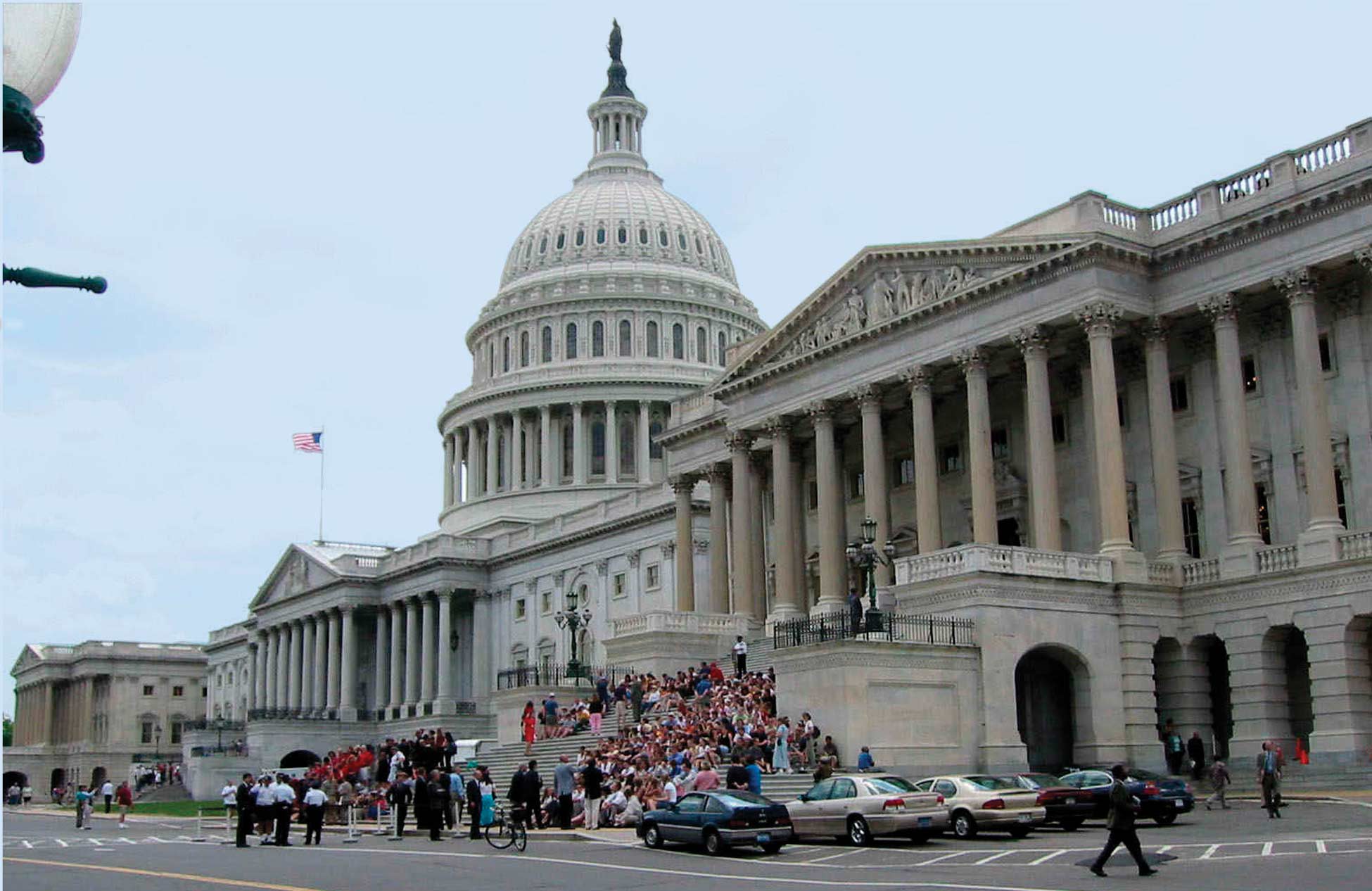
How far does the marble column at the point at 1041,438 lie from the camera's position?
4872 centimetres

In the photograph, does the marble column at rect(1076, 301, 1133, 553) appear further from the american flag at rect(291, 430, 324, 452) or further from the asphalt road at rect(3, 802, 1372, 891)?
the american flag at rect(291, 430, 324, 452)

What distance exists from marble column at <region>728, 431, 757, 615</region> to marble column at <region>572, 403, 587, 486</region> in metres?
57.2

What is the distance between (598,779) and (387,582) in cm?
7442

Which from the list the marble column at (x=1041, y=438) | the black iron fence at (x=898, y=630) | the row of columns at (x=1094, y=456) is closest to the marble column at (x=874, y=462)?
the row of columns at (x=1094, y=456)

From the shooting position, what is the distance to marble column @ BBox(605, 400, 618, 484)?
393 ft

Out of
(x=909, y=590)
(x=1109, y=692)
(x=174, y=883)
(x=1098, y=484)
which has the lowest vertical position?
(x=174, y=883)

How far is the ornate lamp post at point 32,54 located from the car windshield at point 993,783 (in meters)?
28.4

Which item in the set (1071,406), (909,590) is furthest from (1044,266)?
(909,590)

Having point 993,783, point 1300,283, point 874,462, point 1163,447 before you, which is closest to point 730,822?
point 993,783

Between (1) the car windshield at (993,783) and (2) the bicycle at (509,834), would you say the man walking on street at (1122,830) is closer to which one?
(1) the car windshield at (993,783)

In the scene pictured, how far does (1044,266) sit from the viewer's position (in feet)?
161

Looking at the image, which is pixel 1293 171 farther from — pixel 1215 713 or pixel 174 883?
pixel 174 883

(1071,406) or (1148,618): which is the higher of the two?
(1071,406)

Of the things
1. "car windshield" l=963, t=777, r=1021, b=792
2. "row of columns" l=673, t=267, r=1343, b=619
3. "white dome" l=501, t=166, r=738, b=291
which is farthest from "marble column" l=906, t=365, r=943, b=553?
"white dome" l=501, t=166, r=738, b=291
